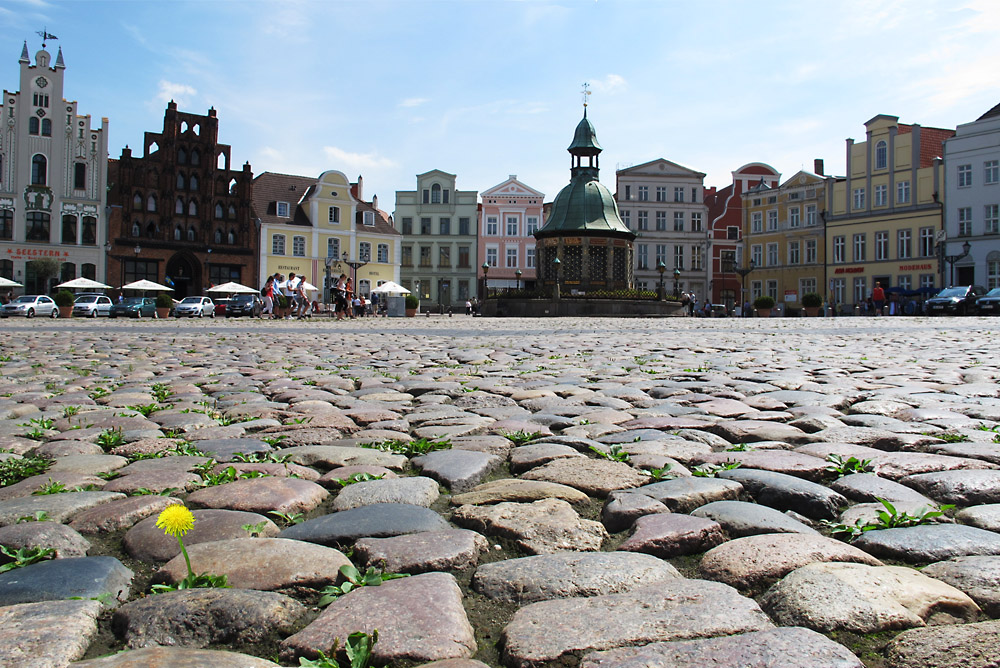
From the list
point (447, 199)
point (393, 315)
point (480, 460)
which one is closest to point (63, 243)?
point (393, 315)

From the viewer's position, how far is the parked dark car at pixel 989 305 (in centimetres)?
3212

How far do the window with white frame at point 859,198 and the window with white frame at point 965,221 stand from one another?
6.84 m

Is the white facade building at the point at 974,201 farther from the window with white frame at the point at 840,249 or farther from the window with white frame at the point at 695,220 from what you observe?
the window with white frame at the point at 695,220

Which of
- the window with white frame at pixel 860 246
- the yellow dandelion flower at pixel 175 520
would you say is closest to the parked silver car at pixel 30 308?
the yellow dandelion flower at pixel 175 520

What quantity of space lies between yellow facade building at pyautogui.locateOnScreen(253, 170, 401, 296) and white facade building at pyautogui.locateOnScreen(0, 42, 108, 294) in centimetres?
1055

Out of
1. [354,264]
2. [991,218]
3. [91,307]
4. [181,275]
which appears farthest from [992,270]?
[181,275]

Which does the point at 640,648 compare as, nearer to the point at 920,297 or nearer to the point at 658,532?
the point at 658,532

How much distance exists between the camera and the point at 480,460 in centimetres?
313

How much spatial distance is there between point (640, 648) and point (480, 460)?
1.73 m

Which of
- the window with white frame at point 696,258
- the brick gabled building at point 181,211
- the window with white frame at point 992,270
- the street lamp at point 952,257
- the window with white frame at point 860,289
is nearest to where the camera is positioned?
the window with white frame at point 992,270

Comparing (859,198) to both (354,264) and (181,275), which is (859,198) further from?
(181,275)

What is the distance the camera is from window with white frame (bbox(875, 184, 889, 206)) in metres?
52.2

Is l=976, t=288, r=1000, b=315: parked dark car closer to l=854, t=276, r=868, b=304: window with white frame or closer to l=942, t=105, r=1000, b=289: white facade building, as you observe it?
l=942, t=105, r=1000, b=289: white facade building

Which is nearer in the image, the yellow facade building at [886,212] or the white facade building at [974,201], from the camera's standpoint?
the white facade building at [974,201]
